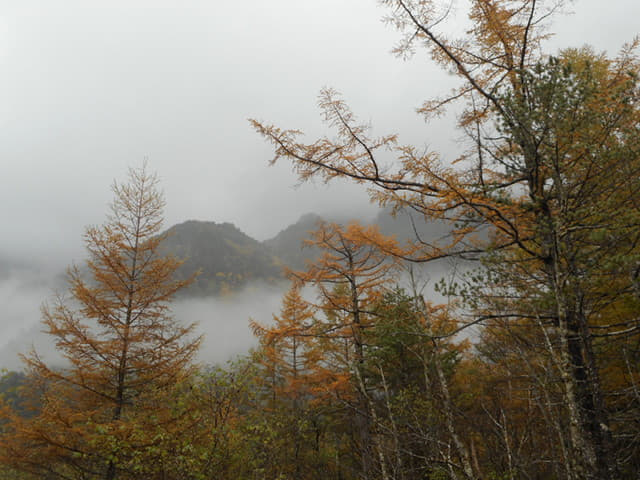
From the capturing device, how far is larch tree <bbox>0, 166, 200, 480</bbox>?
21.3 ft

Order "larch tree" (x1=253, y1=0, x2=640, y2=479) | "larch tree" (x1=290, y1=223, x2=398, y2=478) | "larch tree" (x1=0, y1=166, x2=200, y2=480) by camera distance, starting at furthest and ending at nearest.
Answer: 1. "larch tree" (x1=290, y1=223, x2=398, y2=478)
2. "larch tree" (x1=0, y1=166, x2=200, y2=480)
3. "larch tree" (x1=253, y1=0, x2=640, y2=479)

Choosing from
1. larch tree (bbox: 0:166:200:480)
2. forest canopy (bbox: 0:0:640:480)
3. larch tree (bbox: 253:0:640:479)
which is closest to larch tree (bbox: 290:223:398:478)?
forest canopy (bbox: 0:0:640:480)

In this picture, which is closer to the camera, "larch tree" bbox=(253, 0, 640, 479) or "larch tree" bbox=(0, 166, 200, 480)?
"larch tree" bbox=(253, 0, 640, 479)

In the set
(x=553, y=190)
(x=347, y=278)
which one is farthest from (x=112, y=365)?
(x=553, y=190)

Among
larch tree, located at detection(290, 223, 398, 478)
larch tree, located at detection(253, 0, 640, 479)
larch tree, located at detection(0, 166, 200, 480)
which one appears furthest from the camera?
larch tree, located at detection(290, 223, 398, 478)

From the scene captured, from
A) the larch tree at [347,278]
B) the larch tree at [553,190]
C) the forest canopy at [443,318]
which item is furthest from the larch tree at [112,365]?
the larch tree at [553,190]

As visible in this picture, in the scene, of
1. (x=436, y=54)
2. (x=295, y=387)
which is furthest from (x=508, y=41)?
(x=295, y=387)

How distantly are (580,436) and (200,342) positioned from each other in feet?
25.9

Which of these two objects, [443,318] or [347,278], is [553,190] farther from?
[347,278]

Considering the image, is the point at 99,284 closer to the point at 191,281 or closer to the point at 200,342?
the point at 191,281

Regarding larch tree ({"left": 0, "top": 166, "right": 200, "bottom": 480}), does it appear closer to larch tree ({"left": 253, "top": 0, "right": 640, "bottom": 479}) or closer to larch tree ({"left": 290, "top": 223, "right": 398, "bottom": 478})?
larch tree ({"left": 290, "top": 223, "right": 398, "bottom": 478})

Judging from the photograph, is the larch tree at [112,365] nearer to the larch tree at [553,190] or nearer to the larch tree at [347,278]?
the larch tree at [347,278]

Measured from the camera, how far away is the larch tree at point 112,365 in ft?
21.3

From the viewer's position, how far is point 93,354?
769 cm
